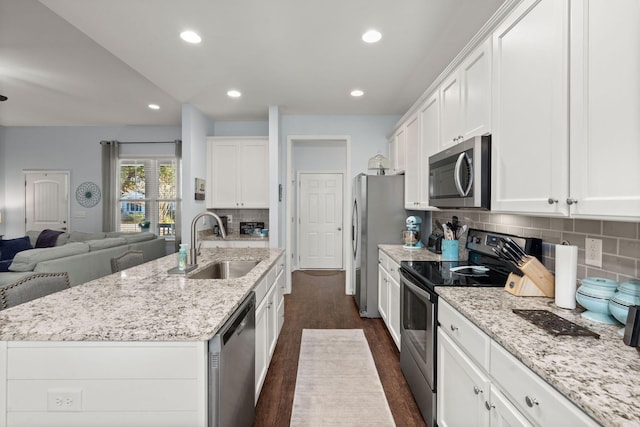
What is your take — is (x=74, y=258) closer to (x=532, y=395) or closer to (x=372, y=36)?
A: (x=372, y=36)

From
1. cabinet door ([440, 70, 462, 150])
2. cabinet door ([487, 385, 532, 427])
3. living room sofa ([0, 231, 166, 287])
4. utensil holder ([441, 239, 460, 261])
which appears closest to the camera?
cabinet door ([487, 385, 532, 427])

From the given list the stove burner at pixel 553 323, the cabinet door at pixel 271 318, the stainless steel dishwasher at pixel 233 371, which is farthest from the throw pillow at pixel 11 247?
the stove burner at pixel 553 323

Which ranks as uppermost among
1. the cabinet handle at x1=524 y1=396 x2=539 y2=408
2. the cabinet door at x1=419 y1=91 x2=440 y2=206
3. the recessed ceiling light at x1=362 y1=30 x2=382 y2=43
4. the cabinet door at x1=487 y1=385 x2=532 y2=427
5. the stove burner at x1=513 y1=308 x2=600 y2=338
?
the recessed ceiling light at x1=362 y1=30 x2=382 y2=43

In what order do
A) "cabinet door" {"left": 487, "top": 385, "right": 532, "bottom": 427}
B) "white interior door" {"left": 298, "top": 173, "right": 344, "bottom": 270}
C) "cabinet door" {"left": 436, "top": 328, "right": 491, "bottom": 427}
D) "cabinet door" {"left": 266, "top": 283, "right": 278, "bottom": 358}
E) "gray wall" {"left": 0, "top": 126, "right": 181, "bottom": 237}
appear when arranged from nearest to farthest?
"cabinet door" {"left": 487, "top": 385, "right": 532, "bottom": 427}
"cabinet door" {"left": 436, "top": 328, "right": 491, "bottom": 427}
"cabinet door" {"left": 266, "top": 283, "right": 278, "bottom": 358}
"gray wall" {"left": 0, "top": 126, "right": 181, "bottom": 237}
"white interior door" {"left": 298, "top": 173, "right": 344, "bottom": 270}

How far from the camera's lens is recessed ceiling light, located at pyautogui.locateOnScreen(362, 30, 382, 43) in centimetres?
236

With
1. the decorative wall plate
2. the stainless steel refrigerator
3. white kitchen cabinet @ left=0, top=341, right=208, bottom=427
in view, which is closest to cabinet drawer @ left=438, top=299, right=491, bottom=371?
white kitchen cabinet @ left=0, top=341, right=208, bottom=427

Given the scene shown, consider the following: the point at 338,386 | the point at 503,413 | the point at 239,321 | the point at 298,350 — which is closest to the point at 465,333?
the point at 503,413

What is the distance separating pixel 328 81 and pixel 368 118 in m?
1.33

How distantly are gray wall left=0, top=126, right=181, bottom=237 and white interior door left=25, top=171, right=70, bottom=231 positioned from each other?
131 millimetres

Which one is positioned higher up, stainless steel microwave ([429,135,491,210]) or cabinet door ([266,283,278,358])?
stainless steel microwave ([429,135,491,210])

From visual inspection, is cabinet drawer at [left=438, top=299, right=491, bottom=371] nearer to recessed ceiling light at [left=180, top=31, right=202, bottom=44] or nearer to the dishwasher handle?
the dishwasher handle

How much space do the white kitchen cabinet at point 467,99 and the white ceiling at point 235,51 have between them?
1.56 ft

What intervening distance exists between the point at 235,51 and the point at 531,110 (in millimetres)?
2388

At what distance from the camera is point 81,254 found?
11.5 feet
